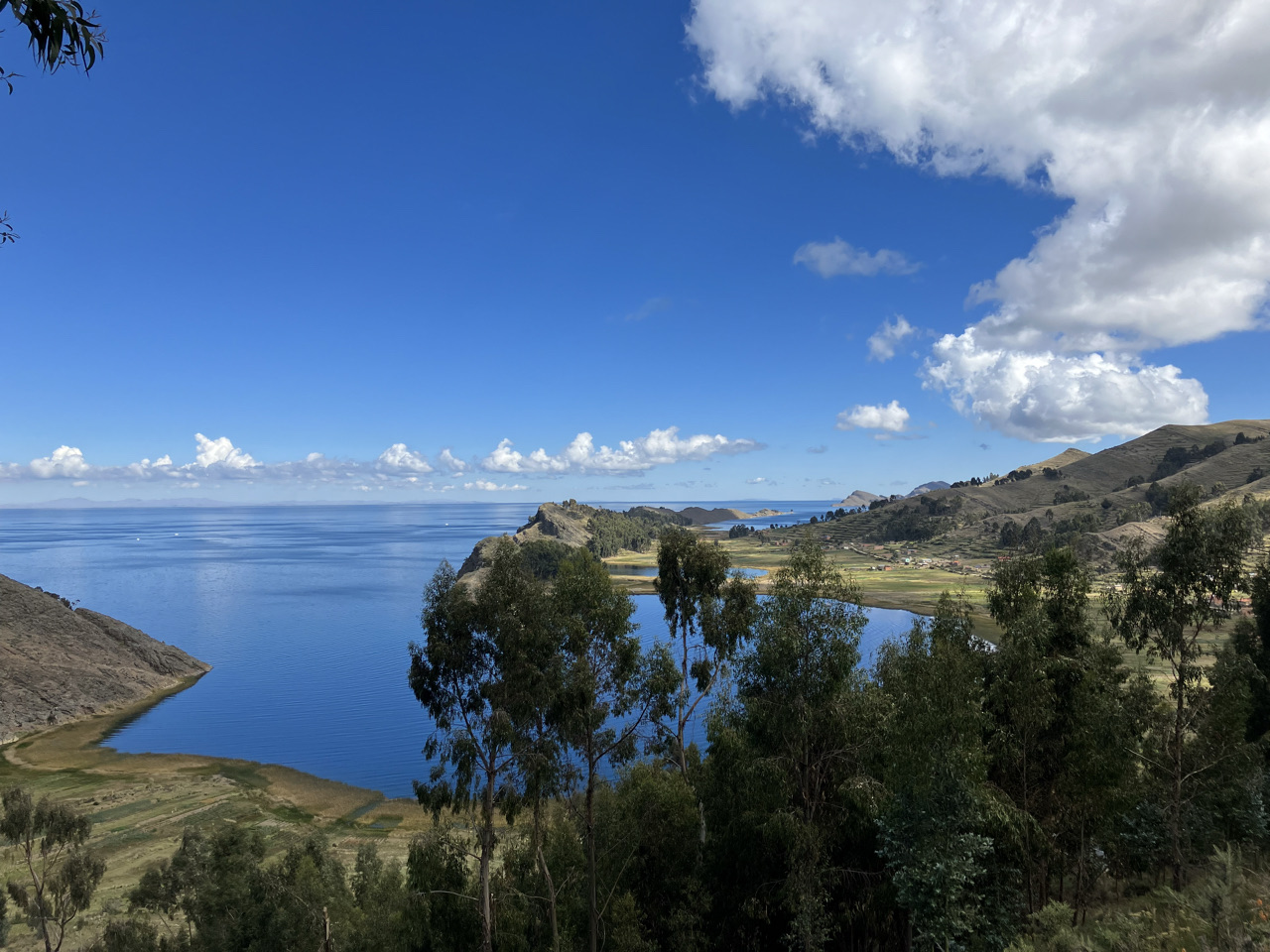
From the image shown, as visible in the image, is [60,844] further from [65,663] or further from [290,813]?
[65,663]

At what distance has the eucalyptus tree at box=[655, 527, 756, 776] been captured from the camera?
28516mm

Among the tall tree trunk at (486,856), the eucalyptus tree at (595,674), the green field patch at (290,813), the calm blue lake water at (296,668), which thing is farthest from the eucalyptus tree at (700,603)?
the green field patch at (290,813)

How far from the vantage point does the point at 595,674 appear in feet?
71.1

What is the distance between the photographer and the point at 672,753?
2923 centimetres

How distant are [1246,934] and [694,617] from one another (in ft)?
70.3

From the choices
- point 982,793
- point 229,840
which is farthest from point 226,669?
point 982,793

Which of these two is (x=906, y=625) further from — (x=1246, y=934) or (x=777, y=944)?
(x=1246, y=934)

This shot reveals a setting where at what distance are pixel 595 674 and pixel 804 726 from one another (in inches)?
268

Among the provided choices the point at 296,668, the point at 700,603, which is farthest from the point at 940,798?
the point at 296,668

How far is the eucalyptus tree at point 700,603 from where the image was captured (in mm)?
28516

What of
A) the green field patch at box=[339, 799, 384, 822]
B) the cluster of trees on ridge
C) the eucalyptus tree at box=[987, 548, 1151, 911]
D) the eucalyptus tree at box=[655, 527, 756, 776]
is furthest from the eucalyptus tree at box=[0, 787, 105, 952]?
the eucalyptus tree at box=[987, 548, 1151, 911]

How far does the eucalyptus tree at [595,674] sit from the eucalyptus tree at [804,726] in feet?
12.1

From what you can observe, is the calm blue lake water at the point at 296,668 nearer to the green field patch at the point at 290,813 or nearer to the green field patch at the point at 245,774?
the green field patch at the point at 245,774

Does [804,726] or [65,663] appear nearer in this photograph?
[804,726]
